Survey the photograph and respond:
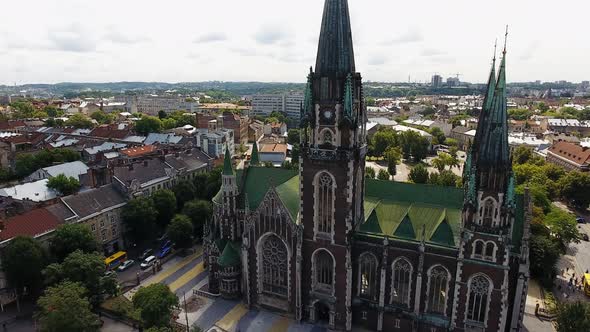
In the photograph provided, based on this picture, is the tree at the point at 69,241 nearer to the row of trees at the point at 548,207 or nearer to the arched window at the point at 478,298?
the arched window at the point at 478,298

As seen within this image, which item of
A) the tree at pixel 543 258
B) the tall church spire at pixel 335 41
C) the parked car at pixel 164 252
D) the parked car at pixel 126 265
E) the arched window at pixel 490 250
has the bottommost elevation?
the parked car at pixel 126 265

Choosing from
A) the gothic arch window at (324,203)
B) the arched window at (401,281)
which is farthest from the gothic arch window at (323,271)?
the arched window at (401,281)

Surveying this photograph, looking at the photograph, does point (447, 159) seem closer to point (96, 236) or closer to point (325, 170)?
point (325, 170)

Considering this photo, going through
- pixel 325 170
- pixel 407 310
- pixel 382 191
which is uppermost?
pixel 325 170

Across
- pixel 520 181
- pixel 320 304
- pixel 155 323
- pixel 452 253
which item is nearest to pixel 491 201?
pixel 452 253

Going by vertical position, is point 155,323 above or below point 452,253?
below

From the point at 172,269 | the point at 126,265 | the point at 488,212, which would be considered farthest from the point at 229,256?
the point at 488,212
